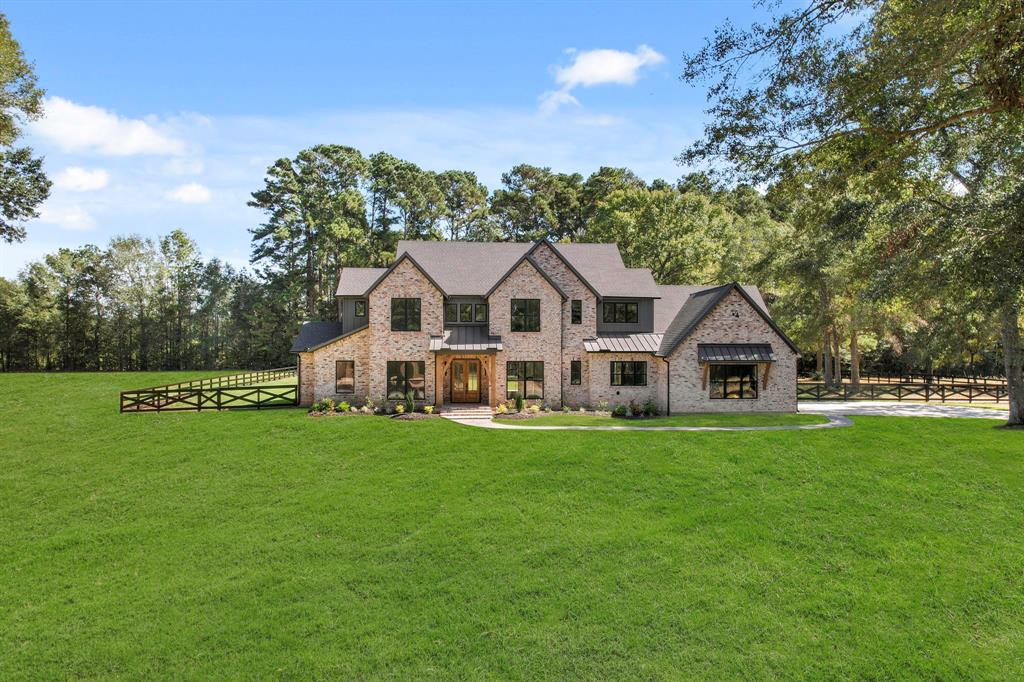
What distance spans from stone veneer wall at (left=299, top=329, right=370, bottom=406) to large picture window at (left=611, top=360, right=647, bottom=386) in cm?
1154

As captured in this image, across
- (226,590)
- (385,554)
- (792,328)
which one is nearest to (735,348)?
(792,328)

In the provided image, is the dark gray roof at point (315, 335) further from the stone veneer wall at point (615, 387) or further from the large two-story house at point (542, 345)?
the stone veneer wall at point (615, 387)

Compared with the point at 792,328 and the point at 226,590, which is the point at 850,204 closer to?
the point at 792,328

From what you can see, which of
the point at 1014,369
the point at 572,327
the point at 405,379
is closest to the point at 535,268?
the point at 572,327

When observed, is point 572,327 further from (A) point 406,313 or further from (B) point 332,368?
(B) point 332,368

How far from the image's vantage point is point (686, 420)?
21734 mm

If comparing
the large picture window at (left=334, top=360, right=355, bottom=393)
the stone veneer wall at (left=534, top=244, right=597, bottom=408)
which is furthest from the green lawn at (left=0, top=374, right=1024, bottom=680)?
the stone veneer wall at (left=534, top=244, right=597, bottom=408)

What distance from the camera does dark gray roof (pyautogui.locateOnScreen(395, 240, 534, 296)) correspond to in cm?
2639

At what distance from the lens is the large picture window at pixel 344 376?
24.7 metres

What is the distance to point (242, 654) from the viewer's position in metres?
9.06

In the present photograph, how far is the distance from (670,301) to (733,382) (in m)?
6.28

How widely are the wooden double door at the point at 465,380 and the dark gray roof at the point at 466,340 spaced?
1.47 metres

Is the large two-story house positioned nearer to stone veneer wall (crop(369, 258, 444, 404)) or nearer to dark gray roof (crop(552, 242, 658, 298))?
stone veneer wall (crop(369, 258, 444, 404))

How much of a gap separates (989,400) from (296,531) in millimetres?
37210
